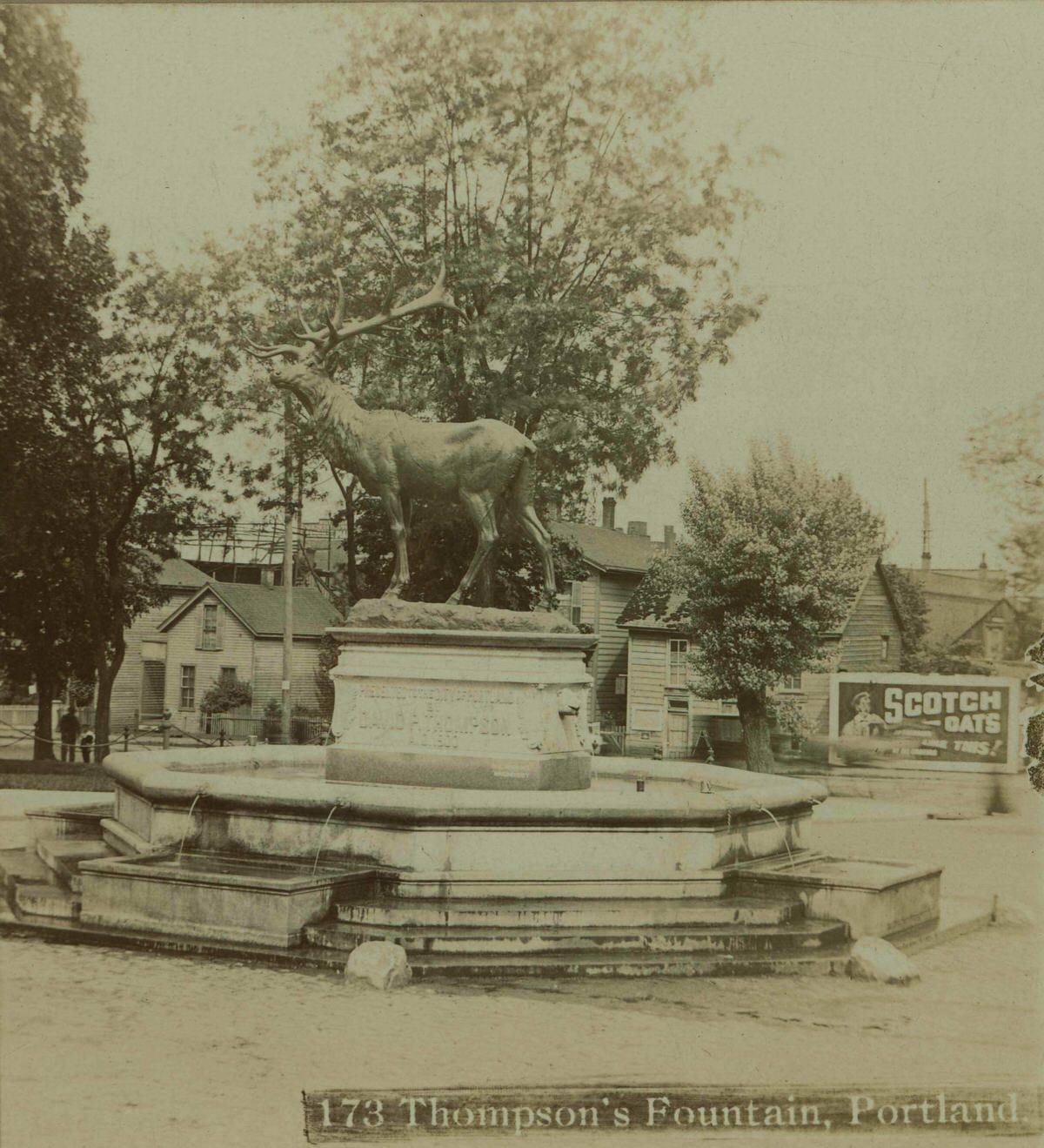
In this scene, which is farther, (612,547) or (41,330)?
(612,547)

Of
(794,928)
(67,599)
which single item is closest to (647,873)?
(794,928)

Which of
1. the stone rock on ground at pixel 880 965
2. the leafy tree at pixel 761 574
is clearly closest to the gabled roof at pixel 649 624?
the leafy tree at pixel 761 574

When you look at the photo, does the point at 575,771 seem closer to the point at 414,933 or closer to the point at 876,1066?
the point at 414,933

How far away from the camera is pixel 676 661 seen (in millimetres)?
37469

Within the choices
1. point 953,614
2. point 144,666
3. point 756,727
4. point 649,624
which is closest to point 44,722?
point 144,666

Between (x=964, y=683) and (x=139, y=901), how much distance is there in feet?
78.0

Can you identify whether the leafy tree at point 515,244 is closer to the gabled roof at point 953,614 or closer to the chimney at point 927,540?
the chimney at point 927,540

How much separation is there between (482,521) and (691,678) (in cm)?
2636

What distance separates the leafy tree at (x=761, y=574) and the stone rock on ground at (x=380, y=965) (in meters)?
21.3

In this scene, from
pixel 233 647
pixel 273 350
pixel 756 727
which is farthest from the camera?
pixel 233 647

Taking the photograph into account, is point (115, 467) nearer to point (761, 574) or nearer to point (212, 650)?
point (212, 650)

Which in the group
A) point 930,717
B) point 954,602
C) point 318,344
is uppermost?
point 318,344

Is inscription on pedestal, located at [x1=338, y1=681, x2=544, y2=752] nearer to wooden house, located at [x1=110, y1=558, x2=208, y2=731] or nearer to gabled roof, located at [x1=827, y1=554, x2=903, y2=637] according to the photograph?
gabled roof, located at [x1=827, y1=554, x2=903, y2=637]

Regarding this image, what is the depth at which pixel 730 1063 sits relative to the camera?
21.9 feet
